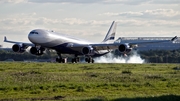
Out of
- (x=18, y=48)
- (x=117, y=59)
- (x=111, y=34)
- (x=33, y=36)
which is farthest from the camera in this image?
(x=117, y=59)

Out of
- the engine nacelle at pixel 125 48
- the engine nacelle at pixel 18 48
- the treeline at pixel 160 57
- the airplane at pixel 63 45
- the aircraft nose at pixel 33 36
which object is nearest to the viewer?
the aircraft nose at pixel 33 36

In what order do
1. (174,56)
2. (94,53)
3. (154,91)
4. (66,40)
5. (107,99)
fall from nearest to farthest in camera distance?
(107,99)
(154,91)
(66,40)
(94,53)
(174,56)

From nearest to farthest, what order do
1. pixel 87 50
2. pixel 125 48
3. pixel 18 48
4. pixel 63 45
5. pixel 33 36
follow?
pixel 33 36
pixel 63 45
pixel 125 48
pixel 87 50
pixel 18 48

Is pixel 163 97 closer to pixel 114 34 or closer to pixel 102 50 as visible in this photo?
pixel 102 50

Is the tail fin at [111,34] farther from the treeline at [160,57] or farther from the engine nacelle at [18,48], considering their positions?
the engine nacelle at [18,48]

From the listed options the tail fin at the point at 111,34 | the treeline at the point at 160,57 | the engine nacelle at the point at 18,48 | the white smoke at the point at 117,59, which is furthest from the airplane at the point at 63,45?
the treeline at the point at 160,57

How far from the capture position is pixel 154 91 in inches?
1357

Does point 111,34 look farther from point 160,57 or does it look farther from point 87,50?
point 87,50

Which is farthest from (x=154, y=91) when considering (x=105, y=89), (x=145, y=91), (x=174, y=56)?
(x=174, y=56)

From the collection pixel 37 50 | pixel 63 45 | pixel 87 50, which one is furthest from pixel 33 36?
pixel 87 50

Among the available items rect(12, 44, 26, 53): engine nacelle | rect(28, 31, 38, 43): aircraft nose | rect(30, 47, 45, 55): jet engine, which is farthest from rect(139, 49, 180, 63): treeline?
rect(28, 31, 38, 43): aircraft nose

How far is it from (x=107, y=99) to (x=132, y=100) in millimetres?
1233

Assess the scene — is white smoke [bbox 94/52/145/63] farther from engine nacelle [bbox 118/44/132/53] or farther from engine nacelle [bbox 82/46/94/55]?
engine nacelle [bbox 118/44/132/53]

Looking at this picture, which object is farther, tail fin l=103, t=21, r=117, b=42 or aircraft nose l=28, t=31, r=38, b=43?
tail fin l=103, t=21, r=117, b=42
